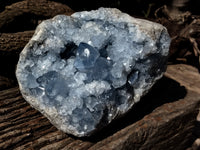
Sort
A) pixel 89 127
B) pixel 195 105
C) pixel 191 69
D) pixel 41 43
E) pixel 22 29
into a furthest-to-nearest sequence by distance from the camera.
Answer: pixel 191 69, pixel 22 29, pixel 195 105, pixel 41 43, pixel 89 127

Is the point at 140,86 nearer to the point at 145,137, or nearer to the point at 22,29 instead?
the point at 145,137

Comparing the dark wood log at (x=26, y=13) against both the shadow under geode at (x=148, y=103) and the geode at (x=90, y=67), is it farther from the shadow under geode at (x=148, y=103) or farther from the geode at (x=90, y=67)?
the shadow under geode at (x=148, y=103)

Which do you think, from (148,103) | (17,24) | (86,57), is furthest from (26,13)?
(148,103)

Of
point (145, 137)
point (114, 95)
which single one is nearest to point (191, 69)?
point (145, 137)

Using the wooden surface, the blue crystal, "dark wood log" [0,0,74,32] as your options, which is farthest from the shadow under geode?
"dark wood log" [0,0,74,32]

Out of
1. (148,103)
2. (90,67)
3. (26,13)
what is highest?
(90,67)

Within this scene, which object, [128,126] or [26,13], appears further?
[26,13]

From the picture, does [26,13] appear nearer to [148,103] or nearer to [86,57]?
[86,57]
